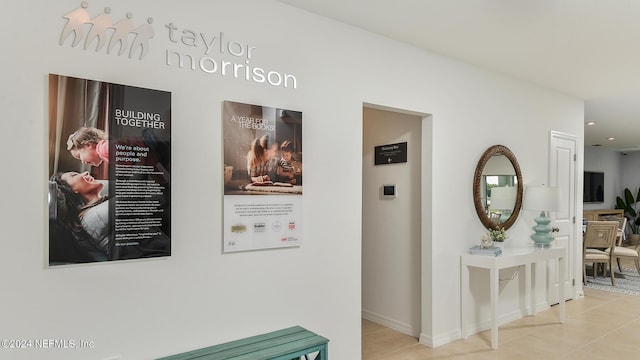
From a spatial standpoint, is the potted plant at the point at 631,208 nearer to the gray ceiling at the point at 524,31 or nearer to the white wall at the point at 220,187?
the gray ceiling at the point at 524,31

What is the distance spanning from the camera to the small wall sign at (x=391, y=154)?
3945mm

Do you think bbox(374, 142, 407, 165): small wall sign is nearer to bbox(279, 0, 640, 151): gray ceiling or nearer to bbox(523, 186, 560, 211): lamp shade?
bbox(279, 0, 640, 151): gray ceiling

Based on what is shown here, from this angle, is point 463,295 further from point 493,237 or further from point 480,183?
point 480,183

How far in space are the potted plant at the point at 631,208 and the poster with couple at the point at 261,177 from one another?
11.9m

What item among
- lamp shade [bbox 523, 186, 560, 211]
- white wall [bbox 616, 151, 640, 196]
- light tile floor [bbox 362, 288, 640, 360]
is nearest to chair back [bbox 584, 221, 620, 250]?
light tile floor [bbox 362, 288, 640, 360]

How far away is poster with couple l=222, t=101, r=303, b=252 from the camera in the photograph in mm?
2438

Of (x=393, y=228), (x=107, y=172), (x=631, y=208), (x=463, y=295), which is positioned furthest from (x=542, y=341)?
(x=631, y=208)

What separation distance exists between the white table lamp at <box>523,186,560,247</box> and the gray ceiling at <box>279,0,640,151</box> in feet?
3.95

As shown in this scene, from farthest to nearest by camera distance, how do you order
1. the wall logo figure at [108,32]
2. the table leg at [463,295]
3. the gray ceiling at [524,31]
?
the table leg at [463,295]
the gray ceiling at [524,31]
the wall logo figure at [108,32]

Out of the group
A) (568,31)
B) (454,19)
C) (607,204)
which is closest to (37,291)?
(454,19)

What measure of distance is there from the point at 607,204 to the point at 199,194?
12.4 meters

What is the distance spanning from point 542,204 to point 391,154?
168 cm

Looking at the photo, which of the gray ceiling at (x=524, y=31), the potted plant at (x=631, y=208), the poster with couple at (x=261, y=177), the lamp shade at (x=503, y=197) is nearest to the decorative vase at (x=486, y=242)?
the lamp shade at (x=503, y=197)

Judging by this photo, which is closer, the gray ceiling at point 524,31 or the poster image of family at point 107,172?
the poster image of family at point 107,172
